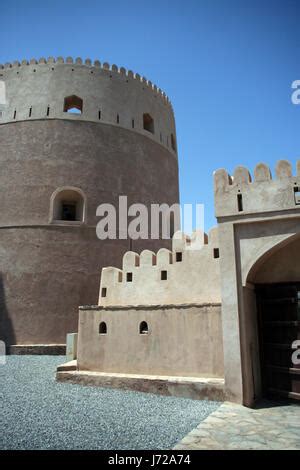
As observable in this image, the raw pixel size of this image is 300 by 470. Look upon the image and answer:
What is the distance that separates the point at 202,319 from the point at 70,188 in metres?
7.80

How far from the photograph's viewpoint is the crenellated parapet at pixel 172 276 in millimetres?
7184

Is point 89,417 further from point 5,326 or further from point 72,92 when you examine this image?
point 72,92

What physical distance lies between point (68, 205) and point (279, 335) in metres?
9.37

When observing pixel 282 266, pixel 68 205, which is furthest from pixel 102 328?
pixel 68 205

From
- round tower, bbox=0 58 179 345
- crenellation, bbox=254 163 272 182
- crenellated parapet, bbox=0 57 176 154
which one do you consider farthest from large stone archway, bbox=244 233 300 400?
crenellated parapet, bbox=0 57 176 154

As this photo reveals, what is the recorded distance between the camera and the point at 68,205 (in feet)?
44.5

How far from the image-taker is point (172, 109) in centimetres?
1717

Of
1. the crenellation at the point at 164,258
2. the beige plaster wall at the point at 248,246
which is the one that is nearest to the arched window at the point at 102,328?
the crenellation at the point at 164,258

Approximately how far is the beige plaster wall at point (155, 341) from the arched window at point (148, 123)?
9688 mm

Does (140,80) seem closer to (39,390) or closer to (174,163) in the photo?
(174,163)

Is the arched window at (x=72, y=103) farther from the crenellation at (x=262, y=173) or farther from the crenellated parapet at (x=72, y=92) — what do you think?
the crenellation at (x=262, y=173)

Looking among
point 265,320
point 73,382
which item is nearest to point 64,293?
point 73,382

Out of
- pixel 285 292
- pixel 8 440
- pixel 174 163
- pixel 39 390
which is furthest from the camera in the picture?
pixel 174 163

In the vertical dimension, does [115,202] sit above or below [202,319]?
above
